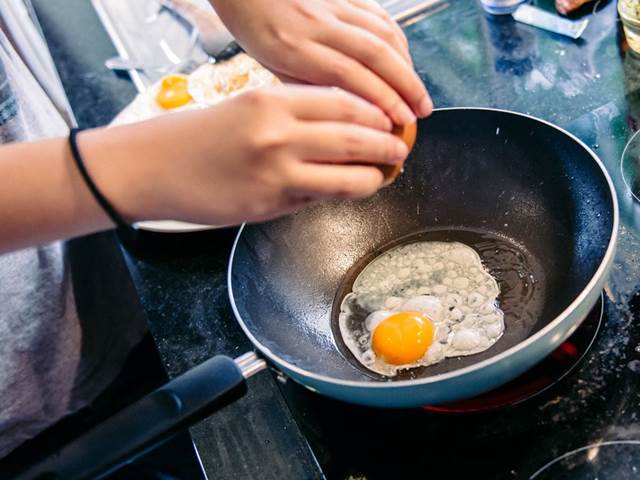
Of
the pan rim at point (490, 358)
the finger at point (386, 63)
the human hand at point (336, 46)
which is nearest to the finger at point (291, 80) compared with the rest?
the human hand at point (336, 46)

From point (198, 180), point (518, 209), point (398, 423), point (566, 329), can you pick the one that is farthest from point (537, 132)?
point (198, 180)

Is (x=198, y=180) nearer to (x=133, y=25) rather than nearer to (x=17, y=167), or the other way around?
(x=17, y=167)

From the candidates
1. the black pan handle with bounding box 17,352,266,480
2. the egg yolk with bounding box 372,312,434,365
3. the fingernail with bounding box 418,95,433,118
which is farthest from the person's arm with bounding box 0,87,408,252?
the egg yolk with bounding box 372,312,434,365

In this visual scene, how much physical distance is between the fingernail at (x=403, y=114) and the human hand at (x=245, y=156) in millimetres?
72

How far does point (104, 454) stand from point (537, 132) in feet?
2.53

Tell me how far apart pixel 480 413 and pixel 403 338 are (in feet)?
0.47

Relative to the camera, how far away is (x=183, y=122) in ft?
1.93

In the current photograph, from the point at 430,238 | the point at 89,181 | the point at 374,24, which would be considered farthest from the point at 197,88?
the point at 89,181

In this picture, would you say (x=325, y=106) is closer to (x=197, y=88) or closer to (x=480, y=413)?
(x=480, y=413)

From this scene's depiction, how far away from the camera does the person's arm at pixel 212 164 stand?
0.57 metres

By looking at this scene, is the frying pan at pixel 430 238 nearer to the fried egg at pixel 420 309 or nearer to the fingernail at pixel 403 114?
the fried egg at pixel 420 309

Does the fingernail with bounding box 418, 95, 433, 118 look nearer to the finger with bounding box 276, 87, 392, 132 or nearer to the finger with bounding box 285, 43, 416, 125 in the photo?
the finger with bounding box 285, 43, 416, 125

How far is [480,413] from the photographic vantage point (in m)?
0.83

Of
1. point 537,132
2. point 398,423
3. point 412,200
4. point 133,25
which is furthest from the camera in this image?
point 133,25
